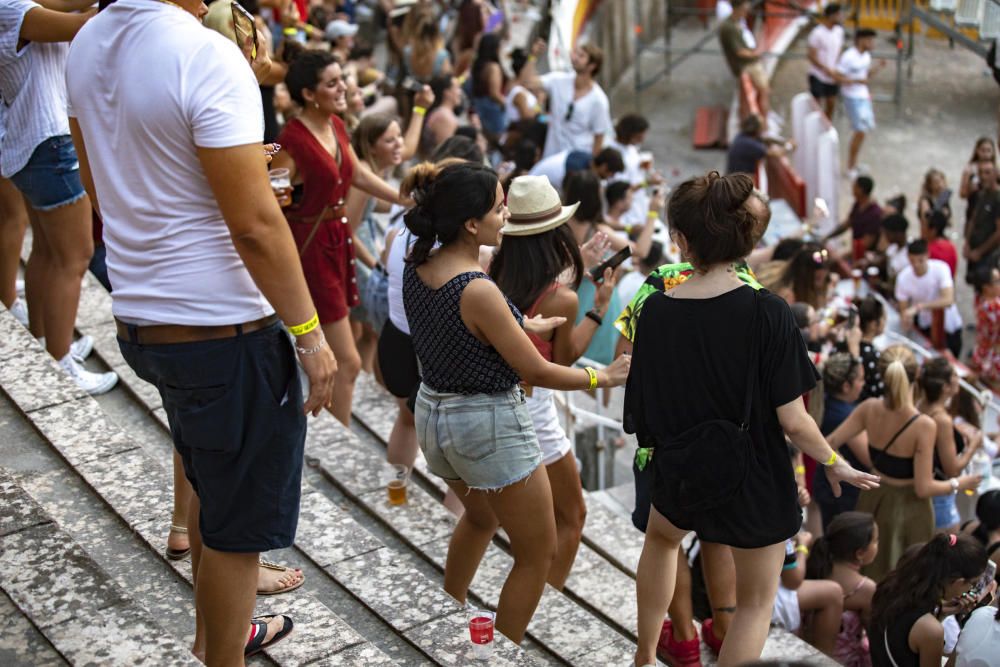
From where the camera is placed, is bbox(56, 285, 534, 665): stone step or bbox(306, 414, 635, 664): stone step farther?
bbox(306, 414, 635, 664): stone step

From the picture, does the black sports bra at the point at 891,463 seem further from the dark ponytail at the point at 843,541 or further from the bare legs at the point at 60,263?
the bare legs at the point at 60,263

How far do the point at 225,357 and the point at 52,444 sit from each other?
1937 millimetres

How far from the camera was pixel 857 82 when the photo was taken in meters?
15.6

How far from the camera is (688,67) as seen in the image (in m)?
20.1

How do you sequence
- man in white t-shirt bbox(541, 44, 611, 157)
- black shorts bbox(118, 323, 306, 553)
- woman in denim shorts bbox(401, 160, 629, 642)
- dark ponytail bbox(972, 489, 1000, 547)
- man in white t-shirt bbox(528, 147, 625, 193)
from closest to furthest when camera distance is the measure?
black shorts bbox(118, 323, 306, 553) → woman in denim shorts bbox(401, 160, 629, 642) → dark ponytail bbox(972, 489, 1000, 547) → man in white t-shirt bbox(528, 147, 625, 193) → man in white t-shirt bbox(541, 44, 611, 157)

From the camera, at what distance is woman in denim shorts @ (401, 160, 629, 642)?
3742 millimetres

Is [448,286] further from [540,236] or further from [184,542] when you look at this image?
[184,542]

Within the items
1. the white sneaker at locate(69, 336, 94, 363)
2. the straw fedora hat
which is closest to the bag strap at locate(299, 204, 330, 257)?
the white sneaker at locate(69, 336, 94, 363)

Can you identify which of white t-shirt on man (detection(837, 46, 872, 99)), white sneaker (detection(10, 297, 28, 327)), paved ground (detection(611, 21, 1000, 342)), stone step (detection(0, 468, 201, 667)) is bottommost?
paved ground (detection(611, 21, 1000, 342))

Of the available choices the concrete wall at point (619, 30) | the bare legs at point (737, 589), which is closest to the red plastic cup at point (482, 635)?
the bare legs at point (737, 589)

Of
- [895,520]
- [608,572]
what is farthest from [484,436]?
[895,520]

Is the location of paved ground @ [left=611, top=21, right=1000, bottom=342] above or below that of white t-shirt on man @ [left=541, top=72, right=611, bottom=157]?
below

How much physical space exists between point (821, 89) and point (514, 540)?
1336 cm

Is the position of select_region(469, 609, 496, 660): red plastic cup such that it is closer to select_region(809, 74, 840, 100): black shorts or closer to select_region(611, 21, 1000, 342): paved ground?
select_region(611, 21, 1000, 342): paved ground
